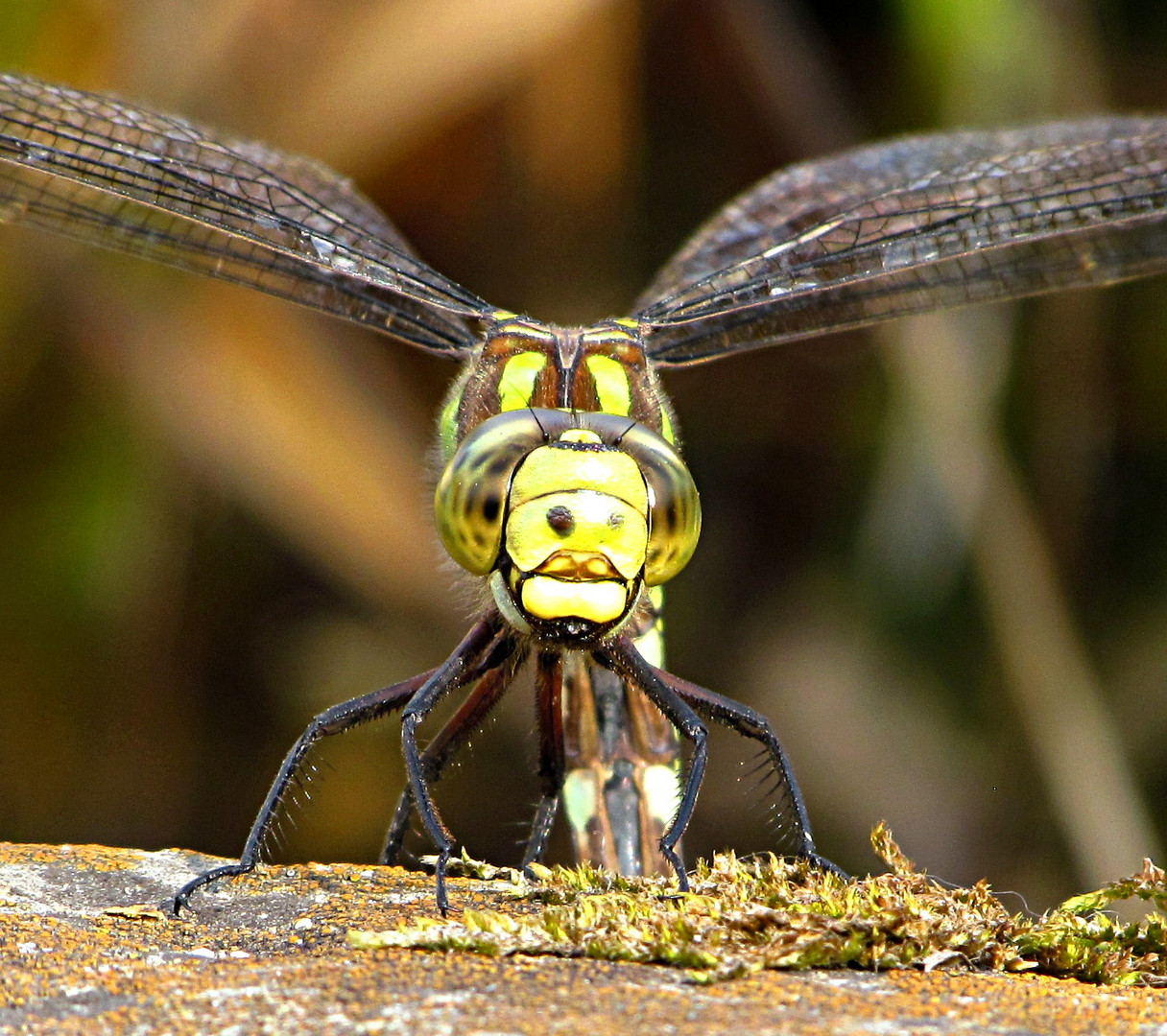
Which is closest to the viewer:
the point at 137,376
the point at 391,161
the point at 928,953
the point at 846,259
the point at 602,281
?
the point at 928,953

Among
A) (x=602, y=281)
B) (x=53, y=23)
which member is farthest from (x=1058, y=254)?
(x=53, y=23)

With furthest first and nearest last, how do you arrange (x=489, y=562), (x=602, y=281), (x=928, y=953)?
1. (x=602, y=281)
2. (x=489, y=562)
3. (x=928, y=953)

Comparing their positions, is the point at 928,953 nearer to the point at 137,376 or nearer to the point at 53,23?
the point at 137,376

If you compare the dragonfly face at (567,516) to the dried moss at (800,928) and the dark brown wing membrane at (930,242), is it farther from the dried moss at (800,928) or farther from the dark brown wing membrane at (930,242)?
the dark brown wing membrane at (930,242)

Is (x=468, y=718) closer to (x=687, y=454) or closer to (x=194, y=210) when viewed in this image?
(x=194, y=210)

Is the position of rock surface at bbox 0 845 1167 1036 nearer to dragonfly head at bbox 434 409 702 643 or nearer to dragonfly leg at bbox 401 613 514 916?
dragonfly leg at bbox 401 613 514 916

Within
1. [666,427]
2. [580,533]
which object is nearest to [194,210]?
[666,427]

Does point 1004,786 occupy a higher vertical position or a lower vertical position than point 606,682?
lower

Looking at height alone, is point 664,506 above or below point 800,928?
above
